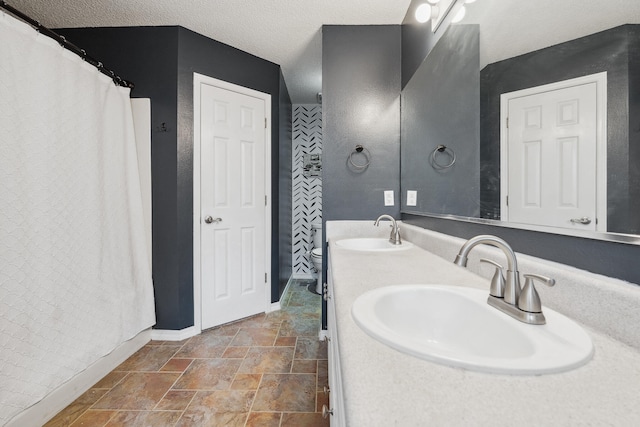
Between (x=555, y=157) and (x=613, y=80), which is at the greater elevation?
(x=613, y=80)

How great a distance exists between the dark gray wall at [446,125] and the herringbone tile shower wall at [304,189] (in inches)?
69.3

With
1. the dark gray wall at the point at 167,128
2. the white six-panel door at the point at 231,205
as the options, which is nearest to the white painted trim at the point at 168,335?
the dark gray wall at the point at 167,128

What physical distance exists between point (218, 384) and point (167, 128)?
1.81 metres

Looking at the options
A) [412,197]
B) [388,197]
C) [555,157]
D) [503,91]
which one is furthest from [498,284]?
[388,197]

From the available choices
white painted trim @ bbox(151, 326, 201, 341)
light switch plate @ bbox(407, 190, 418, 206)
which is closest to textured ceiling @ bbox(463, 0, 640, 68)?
light switch plate @ bbox(407, 190, 418, 206)

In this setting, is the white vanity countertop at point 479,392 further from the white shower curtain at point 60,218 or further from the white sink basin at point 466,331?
the white shower curtain at point 60,218

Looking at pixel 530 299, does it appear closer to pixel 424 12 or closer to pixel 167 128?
pixel 424 12

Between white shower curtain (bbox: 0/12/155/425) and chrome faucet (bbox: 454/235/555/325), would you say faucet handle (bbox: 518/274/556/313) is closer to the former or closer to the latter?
chrome faucet (bbox: 454/235/555/325)

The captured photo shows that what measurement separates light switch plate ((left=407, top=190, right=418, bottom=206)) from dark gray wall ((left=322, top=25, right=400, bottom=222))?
0.49ft

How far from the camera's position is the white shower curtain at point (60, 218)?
1163mm

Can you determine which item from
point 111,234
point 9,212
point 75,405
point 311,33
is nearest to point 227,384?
point 75,405

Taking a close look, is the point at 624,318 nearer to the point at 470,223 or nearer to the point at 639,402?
the point at 639,402

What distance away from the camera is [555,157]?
0.64 meters

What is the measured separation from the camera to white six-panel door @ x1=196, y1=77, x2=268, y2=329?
215 centimetres
